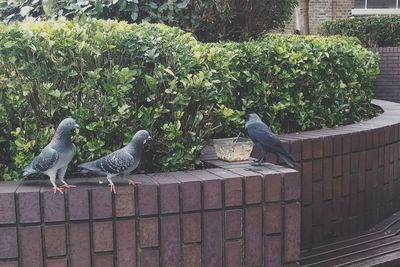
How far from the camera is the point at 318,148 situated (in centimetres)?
364

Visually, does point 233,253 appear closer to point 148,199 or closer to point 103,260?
point 148,199

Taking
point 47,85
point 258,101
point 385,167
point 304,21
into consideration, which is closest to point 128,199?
point 47,85

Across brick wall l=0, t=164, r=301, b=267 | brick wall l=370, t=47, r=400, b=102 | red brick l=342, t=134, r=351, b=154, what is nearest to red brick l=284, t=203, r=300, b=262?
brick wall l=0, t=164, r=301, b=267

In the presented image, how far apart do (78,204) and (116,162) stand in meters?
0.24

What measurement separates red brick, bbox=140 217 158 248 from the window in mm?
13995

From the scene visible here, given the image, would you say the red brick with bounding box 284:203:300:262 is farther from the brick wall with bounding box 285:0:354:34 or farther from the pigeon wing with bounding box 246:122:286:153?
the brick wall with bounding box 285:0:354:34

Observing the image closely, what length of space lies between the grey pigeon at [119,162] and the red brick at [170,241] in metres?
0.23

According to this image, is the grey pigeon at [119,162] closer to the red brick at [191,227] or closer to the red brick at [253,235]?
the red brick at [191,227]

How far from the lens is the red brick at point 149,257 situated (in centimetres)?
248

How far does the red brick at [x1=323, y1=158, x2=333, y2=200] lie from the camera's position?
3.70 metres

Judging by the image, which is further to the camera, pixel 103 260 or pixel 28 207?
pixel 103 260

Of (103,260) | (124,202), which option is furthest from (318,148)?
(103,260)

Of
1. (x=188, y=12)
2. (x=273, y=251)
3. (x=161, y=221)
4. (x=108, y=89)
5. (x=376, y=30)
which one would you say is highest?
(x=188, y=12)

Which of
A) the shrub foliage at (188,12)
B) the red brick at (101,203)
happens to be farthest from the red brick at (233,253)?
the shrub foliage at (188,12)
